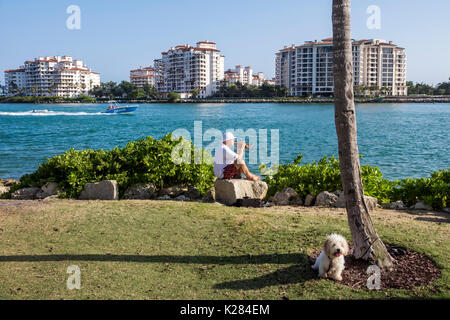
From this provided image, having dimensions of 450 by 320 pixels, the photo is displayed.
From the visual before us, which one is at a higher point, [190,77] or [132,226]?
[190,77]

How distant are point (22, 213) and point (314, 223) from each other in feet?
16.8

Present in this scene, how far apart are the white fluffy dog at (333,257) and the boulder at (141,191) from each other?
5113 mm

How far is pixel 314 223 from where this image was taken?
23.2 feet

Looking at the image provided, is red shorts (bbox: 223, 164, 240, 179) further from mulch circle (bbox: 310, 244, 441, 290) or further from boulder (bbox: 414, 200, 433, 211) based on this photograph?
boulder (bbox: 414, 200, 433, 211)

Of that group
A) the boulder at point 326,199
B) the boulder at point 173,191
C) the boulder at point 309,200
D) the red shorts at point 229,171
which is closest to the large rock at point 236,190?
the red shorts at point 229,171

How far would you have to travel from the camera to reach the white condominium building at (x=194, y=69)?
586 feet

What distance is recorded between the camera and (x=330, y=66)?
156375 millimetres

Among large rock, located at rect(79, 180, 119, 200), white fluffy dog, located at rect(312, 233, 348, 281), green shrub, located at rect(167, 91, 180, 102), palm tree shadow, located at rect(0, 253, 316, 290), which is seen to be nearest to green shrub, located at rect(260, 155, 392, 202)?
large rock, located at rect(79, 180, 119, 200)

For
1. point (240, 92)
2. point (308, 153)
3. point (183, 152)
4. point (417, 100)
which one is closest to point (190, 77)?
point (240, 92)

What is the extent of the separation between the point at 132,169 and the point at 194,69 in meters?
173

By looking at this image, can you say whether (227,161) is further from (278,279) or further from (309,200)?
(278,279)

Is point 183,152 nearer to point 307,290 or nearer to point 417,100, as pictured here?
point 307,290

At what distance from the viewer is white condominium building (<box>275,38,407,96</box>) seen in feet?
516

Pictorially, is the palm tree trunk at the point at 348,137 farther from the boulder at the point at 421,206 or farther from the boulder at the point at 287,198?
the boulder at the point at 421,206
